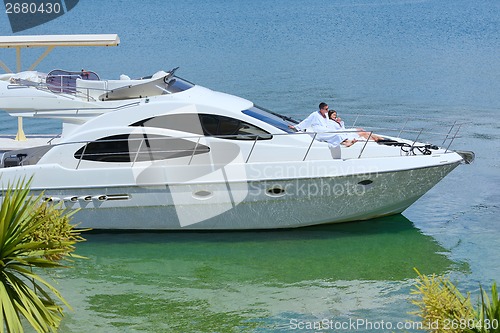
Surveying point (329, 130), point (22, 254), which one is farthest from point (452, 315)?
point (329, 130)

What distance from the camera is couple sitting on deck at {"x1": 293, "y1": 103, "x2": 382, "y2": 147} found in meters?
15.6

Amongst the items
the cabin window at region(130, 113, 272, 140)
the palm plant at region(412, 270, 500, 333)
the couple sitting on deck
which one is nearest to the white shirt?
the couple sitting on deck

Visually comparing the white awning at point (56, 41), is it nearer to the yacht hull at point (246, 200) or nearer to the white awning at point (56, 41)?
the white awning at point (56, 41)

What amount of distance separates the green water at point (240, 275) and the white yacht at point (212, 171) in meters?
0.40

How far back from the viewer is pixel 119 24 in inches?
2547

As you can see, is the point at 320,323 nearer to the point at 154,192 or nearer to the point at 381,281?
the point at 381,281

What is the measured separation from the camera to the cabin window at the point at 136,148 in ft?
50.2

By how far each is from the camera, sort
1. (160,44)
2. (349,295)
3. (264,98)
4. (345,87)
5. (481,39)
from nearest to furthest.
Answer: (349,295), (264,98), (345,87), (481,39), (160,44)

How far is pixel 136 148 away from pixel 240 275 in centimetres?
310

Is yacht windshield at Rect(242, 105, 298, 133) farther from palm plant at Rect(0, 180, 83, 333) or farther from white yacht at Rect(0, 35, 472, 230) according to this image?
palm plant at Rect(0, 180, 83, 333)

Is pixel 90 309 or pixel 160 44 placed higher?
pixel 160 44

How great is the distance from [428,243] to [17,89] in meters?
8.56

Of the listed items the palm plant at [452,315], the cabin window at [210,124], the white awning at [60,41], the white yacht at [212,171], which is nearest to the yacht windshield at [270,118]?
the white yacht at [212,171]

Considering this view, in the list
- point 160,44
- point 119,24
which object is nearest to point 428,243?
point 160,44
